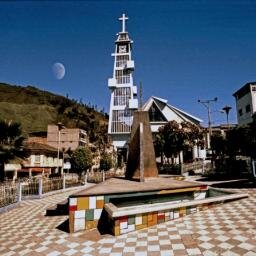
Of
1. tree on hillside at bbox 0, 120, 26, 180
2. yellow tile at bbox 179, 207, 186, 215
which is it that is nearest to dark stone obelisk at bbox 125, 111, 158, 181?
yellow tile at bbox 179, 207, 186, 215

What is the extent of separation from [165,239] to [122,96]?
153 feet

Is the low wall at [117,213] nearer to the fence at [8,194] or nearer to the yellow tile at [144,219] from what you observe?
the yellow tile at [144,219]

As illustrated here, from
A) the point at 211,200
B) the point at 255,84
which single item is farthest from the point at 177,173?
the point at 211,200

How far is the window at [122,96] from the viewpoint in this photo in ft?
173

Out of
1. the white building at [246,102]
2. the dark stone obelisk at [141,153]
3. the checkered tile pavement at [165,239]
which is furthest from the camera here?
the white building at [246,102]

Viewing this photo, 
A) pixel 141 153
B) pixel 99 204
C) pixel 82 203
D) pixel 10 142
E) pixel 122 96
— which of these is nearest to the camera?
pixel 82 203

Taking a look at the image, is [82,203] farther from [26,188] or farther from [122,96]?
[122,96]

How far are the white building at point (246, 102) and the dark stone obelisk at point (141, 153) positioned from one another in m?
30.0

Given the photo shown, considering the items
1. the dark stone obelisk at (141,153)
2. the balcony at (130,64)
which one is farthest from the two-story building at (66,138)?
the dark stone obelisk at (141,153)

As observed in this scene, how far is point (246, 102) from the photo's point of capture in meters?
41.5

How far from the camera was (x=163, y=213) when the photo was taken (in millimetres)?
9188

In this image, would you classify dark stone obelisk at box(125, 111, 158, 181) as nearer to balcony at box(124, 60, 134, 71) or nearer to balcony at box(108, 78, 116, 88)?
balcony at box(108, 78, 116, 88)

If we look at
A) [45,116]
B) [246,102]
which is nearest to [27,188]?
[246,102]

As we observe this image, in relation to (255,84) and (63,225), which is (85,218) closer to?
(63,225)
